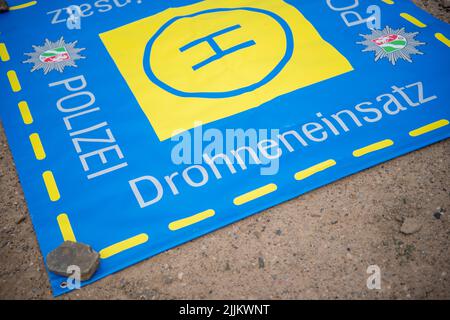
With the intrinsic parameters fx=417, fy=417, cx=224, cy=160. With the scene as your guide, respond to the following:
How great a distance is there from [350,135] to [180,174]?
114 centimetres

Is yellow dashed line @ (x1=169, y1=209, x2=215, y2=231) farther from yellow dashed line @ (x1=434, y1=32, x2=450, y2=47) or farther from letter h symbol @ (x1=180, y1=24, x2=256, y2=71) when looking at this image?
yellow dashed line @ (x1=434, y1=32, x2=450, y2=47)

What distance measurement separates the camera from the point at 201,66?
3162 mm

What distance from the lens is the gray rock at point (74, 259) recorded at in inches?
85.3

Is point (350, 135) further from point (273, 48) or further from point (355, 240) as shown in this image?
point (273, 48)

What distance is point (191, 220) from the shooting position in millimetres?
2402

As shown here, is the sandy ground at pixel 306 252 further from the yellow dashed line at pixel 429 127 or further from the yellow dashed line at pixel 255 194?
the yellow dashed line at pixel 429 127

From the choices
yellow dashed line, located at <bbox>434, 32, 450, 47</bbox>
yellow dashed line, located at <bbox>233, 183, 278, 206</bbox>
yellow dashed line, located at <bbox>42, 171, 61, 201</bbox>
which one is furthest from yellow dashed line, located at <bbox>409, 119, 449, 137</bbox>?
yellow dashed line, located at <bbox>42, 171, 61, 201</bbox>

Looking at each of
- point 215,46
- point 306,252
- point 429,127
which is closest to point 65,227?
point 306,252

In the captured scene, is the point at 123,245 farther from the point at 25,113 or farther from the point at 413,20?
the point at 413,20

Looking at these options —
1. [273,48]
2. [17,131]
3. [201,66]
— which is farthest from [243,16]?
[17,131]

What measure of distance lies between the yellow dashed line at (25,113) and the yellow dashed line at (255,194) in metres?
1.58

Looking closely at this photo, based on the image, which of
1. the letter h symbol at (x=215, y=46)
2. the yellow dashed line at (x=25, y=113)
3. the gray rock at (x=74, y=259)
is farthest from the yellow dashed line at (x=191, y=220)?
the yellow dashed line at (x=25, y=113)

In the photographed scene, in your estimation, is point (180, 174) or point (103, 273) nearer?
point (103, 273)
